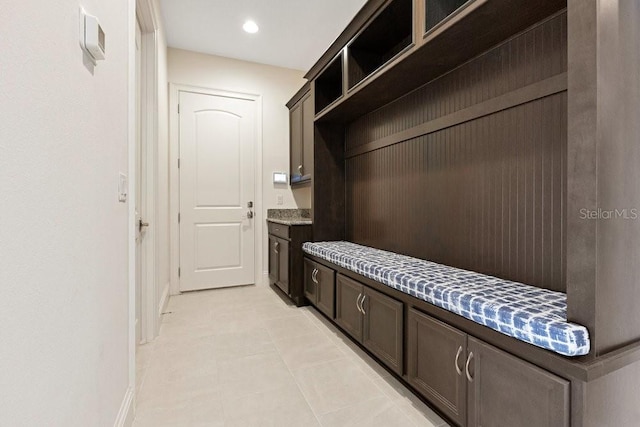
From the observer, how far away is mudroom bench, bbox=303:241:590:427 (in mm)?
1019

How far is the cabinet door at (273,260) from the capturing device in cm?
361

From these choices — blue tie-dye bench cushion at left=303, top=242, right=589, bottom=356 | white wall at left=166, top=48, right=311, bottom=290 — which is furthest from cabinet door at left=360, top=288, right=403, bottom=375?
white wall at left=166, top=48, right=311, bottom=290

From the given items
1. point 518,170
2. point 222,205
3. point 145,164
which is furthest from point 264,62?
point 518,170

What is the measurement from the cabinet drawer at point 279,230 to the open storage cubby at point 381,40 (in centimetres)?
156

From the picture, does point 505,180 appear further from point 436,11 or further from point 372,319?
point 372,319

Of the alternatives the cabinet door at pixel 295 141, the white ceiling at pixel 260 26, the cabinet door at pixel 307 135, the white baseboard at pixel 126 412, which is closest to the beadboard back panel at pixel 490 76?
the cabinet door at pixel 307 135

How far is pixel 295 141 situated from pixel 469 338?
10.0ft

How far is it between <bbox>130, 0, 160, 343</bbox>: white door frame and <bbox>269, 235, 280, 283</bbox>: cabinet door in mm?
1369

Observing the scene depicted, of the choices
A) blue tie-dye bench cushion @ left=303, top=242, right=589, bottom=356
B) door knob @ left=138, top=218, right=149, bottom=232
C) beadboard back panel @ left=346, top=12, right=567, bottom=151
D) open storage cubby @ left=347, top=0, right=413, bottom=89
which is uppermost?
open storage cubby @ left=347, top=0, right=413, bottom=89

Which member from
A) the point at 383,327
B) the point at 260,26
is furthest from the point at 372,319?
the point at 260,26

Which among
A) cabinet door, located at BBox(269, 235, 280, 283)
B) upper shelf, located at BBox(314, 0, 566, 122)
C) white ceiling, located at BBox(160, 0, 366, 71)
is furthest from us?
cabinet door, located at BBox(269, 235, 280, 283)

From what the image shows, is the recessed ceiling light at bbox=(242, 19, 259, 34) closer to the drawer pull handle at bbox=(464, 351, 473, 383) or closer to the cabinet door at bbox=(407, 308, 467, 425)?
the cabinet door at bbox=(407, 308, 467, 425)

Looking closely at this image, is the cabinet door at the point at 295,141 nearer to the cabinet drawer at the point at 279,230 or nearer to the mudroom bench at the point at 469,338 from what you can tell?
the cabinet drawer at the point at 279,230

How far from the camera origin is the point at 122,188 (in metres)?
1.39
